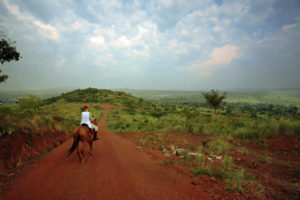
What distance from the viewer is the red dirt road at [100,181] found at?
379 cm

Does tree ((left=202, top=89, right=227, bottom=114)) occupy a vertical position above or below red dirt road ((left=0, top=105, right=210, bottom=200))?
above

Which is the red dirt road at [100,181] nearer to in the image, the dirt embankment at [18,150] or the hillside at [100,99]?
the dirt embankment at [18,150]

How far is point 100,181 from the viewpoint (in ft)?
14.4

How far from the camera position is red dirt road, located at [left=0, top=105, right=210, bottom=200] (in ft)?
12.4

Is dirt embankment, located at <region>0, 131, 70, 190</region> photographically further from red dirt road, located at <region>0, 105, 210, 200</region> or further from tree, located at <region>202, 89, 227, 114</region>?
tree, located at <region>202, 89, 227, 114</region>

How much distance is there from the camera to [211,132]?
11.6m

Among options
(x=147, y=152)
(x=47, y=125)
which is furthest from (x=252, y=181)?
(x=47, y=125)

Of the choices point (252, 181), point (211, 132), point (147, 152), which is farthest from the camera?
point (211, 132)

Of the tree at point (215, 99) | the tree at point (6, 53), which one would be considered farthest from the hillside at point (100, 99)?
the tree at point (6, 53)

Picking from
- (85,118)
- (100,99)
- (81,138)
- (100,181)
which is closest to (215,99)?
(85,118)

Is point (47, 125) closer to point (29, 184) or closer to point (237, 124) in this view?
point (29, 184)

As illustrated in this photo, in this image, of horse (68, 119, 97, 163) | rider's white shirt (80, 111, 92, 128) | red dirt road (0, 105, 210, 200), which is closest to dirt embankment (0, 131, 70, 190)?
red dirt road (0, 105, 210, 200)

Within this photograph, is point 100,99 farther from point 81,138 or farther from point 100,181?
point 100,181

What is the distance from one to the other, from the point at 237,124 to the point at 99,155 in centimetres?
1272
